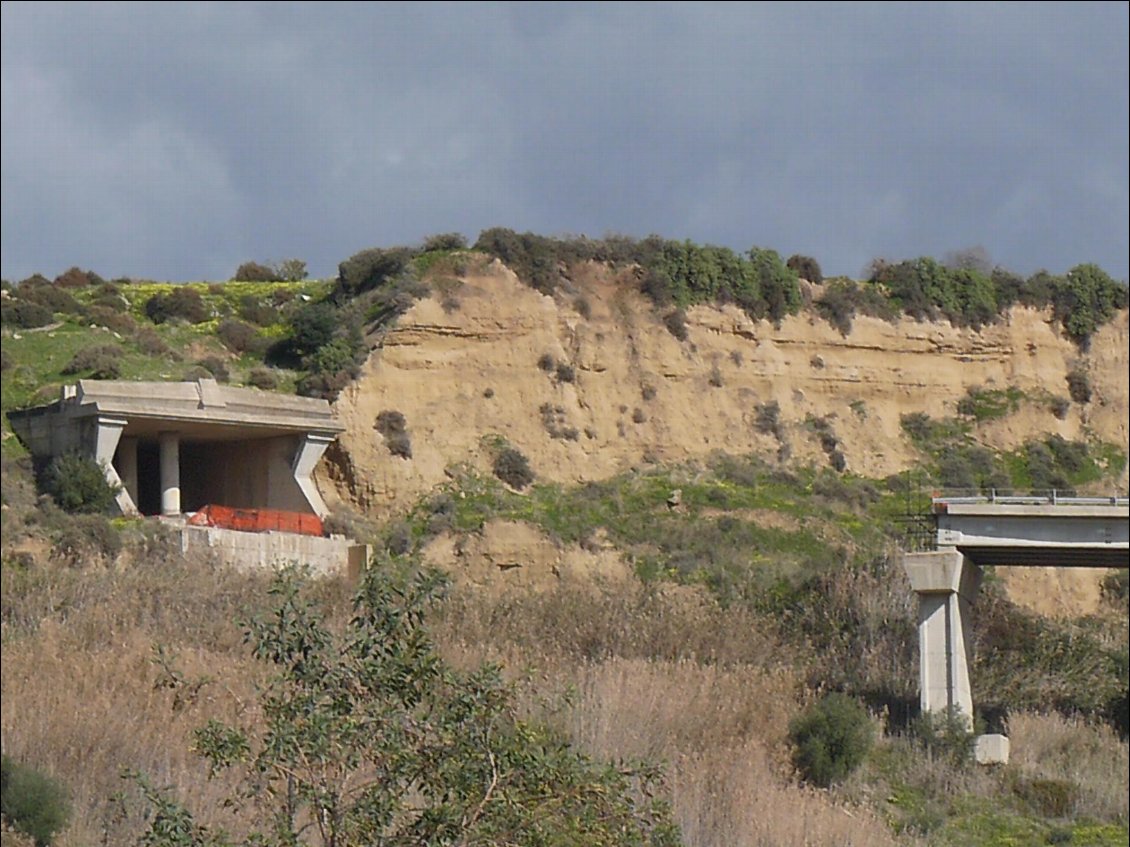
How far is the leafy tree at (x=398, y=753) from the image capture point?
12.2m

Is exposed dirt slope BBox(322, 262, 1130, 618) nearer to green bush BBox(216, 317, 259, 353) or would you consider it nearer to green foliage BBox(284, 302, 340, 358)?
green foliage BBox(284, 302, 340, 358)

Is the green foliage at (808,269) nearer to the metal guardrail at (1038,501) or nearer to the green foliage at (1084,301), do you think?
the green foliage at (1084,301)

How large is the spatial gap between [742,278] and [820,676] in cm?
2181

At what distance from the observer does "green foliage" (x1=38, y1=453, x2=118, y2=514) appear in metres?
39.2

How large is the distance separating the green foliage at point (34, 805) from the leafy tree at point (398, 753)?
9046 millimetres

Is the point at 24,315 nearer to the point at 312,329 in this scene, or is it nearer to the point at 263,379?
the point at 263,379

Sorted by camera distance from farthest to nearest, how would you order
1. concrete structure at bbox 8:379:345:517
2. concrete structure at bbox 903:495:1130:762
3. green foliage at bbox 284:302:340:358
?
green foliage at bbox 284:302:340:358 < concrete structure at bbox 8:379:345:517 < concrete structure at bbox 903:495:1130:762

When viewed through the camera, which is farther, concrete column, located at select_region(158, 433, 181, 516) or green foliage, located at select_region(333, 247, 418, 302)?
green foliage, located at select_region(333, 247, 418, 302)

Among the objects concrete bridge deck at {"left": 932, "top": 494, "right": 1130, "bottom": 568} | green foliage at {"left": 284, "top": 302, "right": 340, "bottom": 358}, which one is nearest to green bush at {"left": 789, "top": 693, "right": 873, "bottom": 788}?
concrete bridge deck at {"left": 932, "top": 494, "right": 1130, "bottom": 568}

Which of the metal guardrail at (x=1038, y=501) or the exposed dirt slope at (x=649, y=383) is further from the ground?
the exposed dirt slope at (x=649, y=383)

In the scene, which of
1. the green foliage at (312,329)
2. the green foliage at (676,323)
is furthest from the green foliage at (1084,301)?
the green foliage at (312,329)

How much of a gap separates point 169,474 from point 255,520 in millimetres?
2719

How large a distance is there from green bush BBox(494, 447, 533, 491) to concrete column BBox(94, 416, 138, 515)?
1026 cm

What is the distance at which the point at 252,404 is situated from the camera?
42531mm
